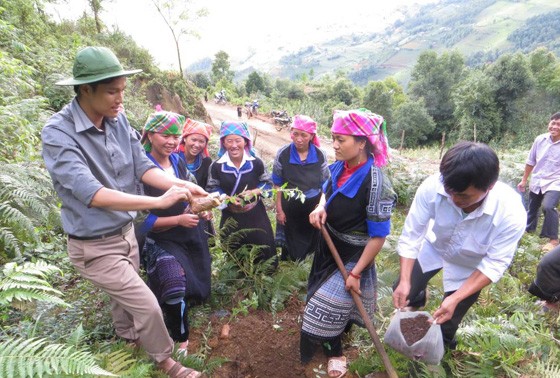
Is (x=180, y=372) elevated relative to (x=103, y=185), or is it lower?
lower

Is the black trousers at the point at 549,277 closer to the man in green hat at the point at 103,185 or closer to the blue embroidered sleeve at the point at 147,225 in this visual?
the man in green hat at the point at 103,185

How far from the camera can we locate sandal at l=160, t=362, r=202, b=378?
2320 mm

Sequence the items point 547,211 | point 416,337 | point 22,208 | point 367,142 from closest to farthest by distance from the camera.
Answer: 1. point 416,337
2. point 367,142
3. point 22,208
4. point 547,211

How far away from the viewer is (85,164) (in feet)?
6.06

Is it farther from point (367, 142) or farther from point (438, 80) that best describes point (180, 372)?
point (438, 80)

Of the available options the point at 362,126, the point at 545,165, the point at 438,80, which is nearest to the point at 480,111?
the point at 438,80

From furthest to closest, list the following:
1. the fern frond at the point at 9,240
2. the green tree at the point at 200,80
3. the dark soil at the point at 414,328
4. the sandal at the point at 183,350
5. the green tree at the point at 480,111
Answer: the green tree at the point at 200,80 → the green tree at the point at 480,111 → the fern frond at the point at 9,240 → the sandal at the point at 183,350 → the dark soil at the point at 414,328

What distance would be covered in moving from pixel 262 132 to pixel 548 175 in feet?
53.4

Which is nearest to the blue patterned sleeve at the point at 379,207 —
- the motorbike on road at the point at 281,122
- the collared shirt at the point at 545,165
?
the collared shirt at the point at 545,165

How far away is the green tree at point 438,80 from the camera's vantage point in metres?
35.8

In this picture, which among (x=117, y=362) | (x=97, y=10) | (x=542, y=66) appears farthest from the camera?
(x=542, y=66)

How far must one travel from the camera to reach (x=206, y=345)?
2.88 metres

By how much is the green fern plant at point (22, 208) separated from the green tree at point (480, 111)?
28466 millimetres

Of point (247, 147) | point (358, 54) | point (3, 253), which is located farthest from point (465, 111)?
point (358, 54)
